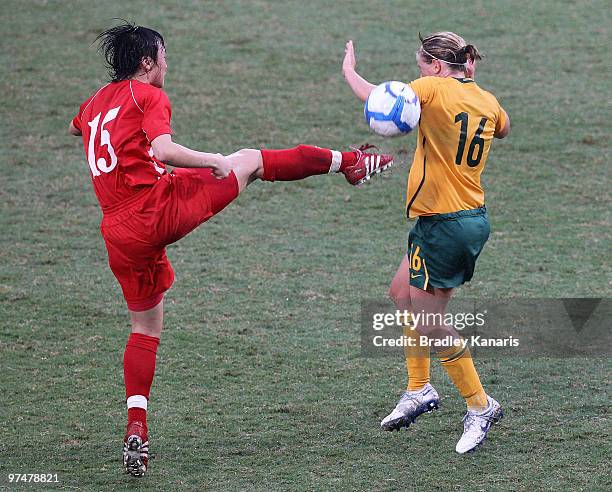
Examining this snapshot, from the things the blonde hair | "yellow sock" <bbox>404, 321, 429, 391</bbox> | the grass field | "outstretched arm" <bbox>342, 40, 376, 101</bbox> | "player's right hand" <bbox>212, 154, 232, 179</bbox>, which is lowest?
the grass field

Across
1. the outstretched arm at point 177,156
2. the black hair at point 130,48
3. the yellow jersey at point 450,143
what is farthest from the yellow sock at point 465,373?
the black hair at point 130,48

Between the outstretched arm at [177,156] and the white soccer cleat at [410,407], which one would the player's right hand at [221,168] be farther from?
the white soccer cleat at [410,407]

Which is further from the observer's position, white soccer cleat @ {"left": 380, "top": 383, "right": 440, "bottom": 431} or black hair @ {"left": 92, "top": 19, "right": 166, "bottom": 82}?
white soccer cleat @ {"left": 380, "top": 383, "right": 440, "bottom": 431}

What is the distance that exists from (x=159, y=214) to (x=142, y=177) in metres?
0.20

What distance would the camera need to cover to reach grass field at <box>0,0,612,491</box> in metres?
5.12

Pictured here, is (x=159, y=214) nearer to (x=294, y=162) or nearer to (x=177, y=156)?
(x=177, y=156)

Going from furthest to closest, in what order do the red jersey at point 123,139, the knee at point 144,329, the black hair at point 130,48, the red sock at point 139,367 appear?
1. the knee at point 144,329
2. the red sock at point 139,367
3. the black hair at point 130,48
4. the red jersey at point 123,139

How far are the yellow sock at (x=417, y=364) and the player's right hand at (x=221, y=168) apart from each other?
4.20 ft

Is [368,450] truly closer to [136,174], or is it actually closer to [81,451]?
[81,451]

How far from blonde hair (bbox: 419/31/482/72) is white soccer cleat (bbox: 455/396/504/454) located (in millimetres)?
1662

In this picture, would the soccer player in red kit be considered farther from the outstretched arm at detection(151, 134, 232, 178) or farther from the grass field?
the grass field

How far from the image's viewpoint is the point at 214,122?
400 inches

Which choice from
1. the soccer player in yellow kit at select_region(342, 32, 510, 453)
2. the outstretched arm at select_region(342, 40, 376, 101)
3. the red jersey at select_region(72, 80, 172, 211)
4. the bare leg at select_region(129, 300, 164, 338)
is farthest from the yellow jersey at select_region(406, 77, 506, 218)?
the bare leg at select_region(129, 300, 164, 338)

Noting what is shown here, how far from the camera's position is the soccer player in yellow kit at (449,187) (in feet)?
15.7
